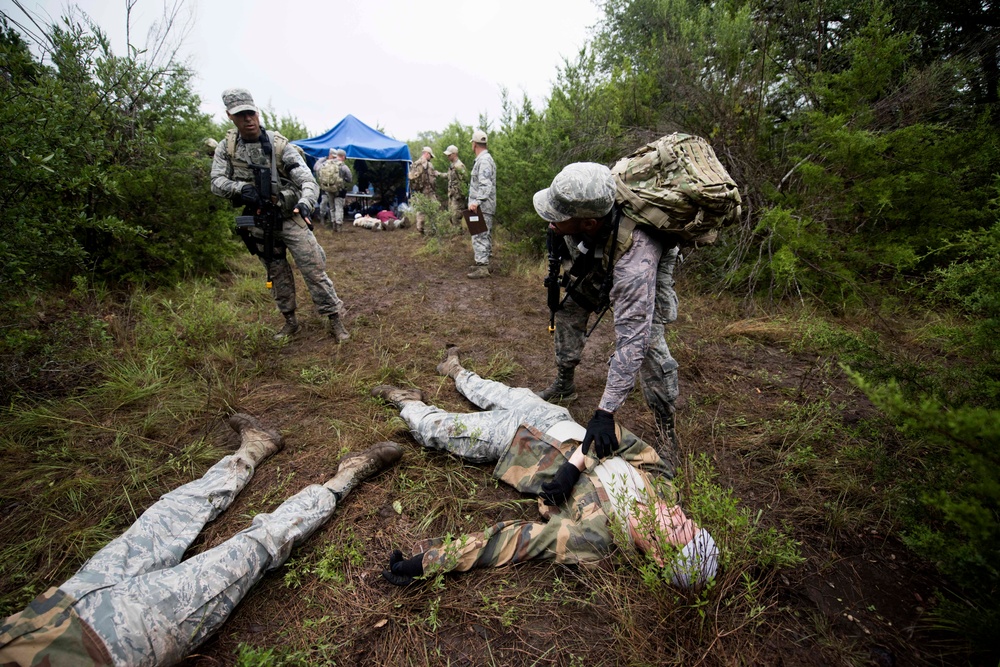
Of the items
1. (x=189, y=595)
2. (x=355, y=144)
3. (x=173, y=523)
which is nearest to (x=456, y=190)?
(x=355, y=144)

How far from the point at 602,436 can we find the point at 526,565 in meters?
0.64

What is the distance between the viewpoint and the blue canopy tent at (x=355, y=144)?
11.0 m

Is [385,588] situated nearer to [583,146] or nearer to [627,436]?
[627,436]

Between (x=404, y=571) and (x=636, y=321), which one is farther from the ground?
(x=636, y=321)

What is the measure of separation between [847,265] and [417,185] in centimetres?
875

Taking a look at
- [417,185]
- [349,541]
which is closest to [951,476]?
[349,541]

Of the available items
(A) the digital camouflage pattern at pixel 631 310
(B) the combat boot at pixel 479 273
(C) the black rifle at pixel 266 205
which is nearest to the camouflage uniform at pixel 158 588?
(A) the digital camouflage pattern at pixel 631 310

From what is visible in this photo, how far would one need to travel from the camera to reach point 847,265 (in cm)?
392

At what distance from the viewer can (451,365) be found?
3.22 meters

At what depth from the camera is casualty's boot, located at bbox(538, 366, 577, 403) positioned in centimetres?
297

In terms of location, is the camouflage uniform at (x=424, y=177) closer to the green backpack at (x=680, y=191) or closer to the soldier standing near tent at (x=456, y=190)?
the soldier standing near tent at (x=456, y=190)

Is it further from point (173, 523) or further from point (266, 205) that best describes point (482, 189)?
point (173, 523)

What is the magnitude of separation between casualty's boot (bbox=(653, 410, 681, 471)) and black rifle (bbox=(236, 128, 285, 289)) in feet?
10.4

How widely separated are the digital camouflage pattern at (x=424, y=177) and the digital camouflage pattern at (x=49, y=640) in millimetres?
9840
